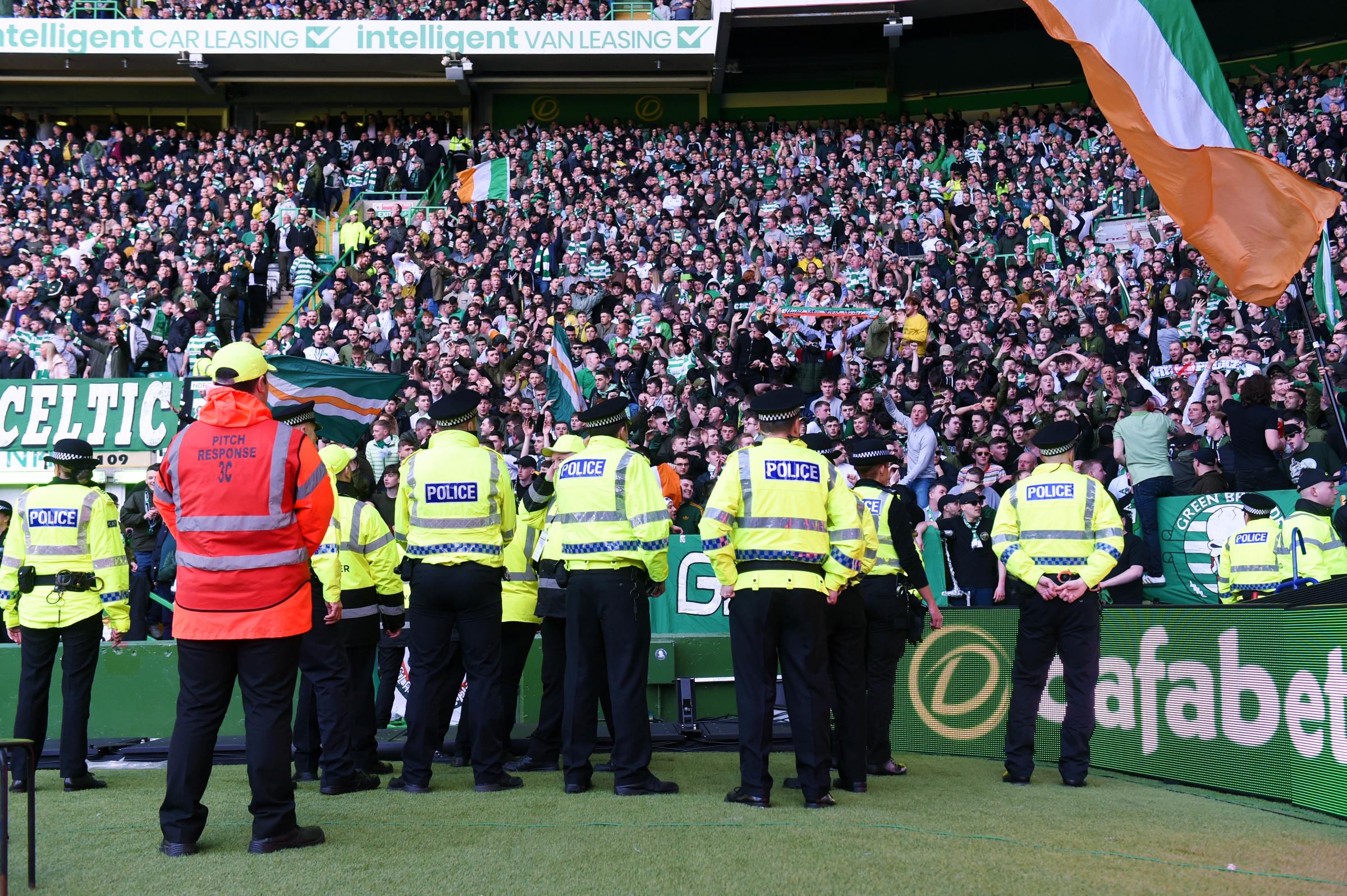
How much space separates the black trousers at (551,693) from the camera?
7.98 m

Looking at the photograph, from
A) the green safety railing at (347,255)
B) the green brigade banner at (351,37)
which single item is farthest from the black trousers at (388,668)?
the green brigade banner at (351,37)

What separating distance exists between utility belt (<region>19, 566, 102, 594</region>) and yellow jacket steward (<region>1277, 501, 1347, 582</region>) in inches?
325

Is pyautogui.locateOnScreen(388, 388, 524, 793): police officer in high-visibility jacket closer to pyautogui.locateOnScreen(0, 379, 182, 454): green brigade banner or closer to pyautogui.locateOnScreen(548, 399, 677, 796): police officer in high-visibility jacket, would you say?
pyautogui.locateOnScreen(548, 399, 677, 796): police officer in high-visibility jacket

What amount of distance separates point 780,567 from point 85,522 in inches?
177

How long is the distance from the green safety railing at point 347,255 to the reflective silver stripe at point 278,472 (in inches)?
646

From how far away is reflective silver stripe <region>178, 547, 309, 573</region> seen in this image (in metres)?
5.31

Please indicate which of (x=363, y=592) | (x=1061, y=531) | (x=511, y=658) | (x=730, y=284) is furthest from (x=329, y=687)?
Result: (x=730, y=284)

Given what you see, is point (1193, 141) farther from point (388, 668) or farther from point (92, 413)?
point (92, 413)

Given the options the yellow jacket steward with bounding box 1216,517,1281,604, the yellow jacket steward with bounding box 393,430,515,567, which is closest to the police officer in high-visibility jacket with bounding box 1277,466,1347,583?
the yellow jacket steward with bounding box 1216,517,1281,604

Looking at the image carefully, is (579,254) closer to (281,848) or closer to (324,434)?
(324,434)

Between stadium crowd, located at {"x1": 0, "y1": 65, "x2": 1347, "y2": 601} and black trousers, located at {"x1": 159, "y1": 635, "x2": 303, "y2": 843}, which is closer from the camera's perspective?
black trousers, located at {"x1": 159, "y1": 635, "x2": 303, "y2": 843}

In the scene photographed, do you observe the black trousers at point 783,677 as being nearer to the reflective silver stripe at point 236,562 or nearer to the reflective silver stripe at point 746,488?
the reflective silver stripe at point 746,488

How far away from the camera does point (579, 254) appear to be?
21.2 m

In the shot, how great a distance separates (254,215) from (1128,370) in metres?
17.8
